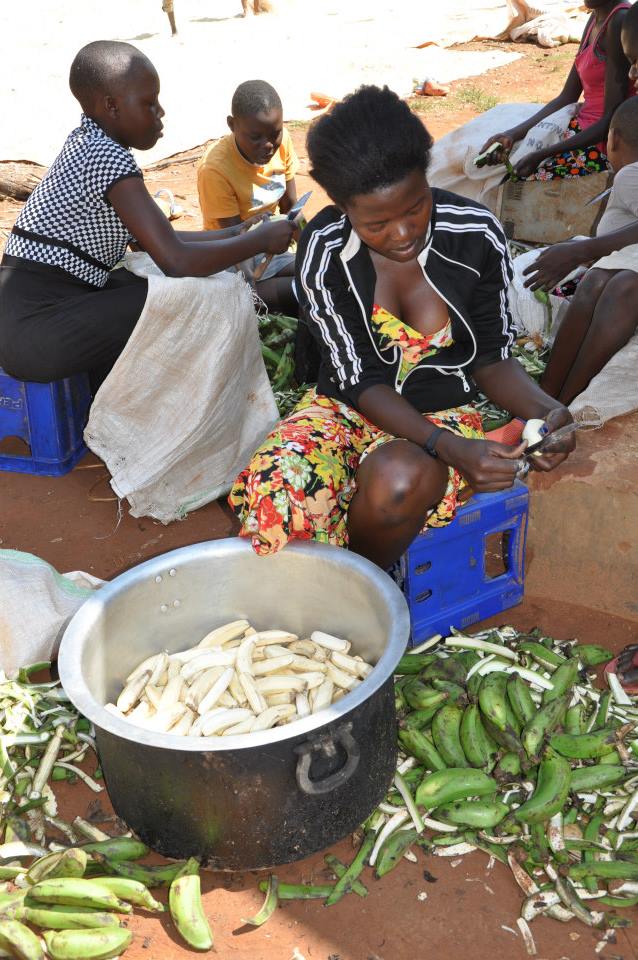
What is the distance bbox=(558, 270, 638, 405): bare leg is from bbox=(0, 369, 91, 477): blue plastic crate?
77.8 inches

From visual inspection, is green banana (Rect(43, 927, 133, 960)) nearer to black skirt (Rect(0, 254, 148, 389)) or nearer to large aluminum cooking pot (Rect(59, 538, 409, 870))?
large aluminum cooking pot (Rect(59, 538, 409, 870))

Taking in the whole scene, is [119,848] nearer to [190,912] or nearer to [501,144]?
[190,912]

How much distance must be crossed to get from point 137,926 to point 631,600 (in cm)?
178

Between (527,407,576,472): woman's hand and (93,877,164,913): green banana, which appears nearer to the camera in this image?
(93,877,164,913): green banana

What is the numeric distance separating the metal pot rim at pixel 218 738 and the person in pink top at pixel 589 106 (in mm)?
3283

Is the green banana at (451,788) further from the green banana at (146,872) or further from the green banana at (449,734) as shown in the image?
the green banana at (146,872)

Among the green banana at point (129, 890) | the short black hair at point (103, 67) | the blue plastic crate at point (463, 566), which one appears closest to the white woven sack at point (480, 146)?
the short black hair at point (103, 67)

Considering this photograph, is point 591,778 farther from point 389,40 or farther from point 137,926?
point 389,40

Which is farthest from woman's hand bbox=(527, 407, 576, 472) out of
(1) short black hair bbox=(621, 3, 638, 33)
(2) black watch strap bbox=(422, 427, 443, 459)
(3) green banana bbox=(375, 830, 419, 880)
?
(1) short black hair bbox=(621, 3, 638, 33)

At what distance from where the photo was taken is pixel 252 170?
15.2ft

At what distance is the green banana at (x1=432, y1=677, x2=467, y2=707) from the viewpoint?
7.68 feet

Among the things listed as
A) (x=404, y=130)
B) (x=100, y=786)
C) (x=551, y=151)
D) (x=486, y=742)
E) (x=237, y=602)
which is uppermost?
(x=404, y=130)

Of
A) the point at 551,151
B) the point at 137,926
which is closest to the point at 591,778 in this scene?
the point at 137,926

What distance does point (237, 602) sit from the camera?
248 centimetres
